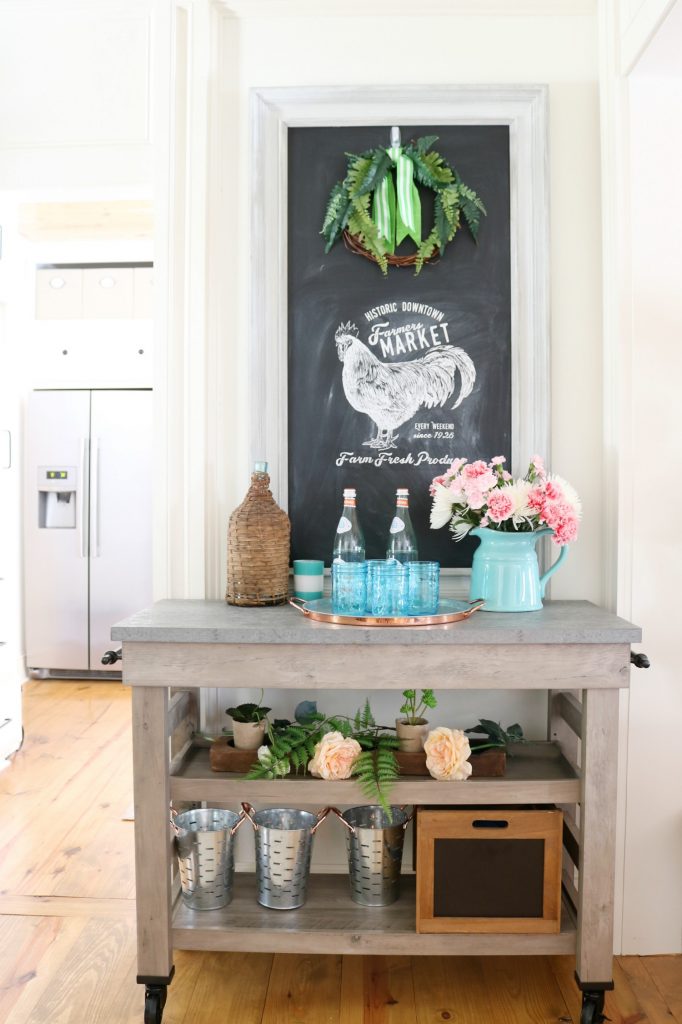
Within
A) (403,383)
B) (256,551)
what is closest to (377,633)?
(256,551)

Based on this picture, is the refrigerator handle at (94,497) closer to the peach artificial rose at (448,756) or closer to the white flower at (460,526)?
the white flower at (460,526)

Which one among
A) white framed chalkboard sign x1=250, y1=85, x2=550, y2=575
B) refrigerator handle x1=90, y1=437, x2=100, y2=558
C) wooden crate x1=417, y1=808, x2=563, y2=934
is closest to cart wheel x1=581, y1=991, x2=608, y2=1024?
wooden crate x1=417, y1=808, x2=563, y2=934

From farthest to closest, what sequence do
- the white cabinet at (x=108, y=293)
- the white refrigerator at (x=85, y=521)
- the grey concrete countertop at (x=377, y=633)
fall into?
1. the white cabinet at (x=108, y=293)
2. the white refrigerator at (x=85, y=521)
3. the grey concrete countertop at (x=377, y=633)

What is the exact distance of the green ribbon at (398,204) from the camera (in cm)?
216

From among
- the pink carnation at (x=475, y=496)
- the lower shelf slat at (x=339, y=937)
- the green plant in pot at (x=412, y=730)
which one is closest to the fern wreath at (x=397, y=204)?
the pink carnation at (x=475, y=496)

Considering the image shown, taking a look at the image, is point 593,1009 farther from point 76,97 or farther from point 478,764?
point 76,97

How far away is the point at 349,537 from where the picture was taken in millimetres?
2029

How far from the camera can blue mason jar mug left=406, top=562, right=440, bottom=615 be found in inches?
75.0

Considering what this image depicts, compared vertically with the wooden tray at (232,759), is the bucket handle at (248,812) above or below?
below

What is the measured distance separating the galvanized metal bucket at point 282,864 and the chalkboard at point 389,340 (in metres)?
0.76

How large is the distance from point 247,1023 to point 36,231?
14.4 ft

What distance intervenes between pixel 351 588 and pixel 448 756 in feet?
1.48

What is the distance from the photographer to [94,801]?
3.04 m

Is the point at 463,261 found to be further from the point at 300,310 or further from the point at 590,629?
the point at 590,629
